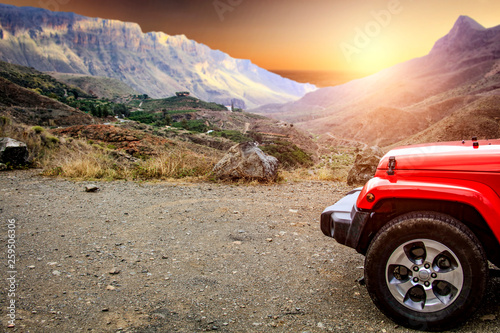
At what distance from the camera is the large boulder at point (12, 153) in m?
9.34

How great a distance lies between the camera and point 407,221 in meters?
2.34

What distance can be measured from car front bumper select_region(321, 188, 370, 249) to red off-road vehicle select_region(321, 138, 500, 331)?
53mm

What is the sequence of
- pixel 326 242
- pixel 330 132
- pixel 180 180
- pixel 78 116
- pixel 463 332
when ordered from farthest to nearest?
pixel 330 132
pixel 78 116
pixel 180 180
pixel 326 242
pixel 463 332

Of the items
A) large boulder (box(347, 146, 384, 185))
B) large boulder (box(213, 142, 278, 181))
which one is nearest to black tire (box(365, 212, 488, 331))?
large boulder (box(213, 142, 278, 181))

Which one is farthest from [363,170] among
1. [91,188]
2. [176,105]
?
[176,105]

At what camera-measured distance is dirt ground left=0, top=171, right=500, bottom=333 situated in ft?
8.32

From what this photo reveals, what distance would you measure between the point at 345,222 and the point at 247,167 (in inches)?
233

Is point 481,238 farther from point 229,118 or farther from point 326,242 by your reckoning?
point 229,118

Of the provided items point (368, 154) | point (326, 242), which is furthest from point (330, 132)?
point (326, 242)

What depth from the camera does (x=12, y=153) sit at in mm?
9469

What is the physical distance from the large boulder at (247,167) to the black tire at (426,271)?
611cm

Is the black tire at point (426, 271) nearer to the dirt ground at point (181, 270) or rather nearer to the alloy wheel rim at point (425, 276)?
the alloy wheel rim at point (425, 276)

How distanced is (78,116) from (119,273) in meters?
43.7

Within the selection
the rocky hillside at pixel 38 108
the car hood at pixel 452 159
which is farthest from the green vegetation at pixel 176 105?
the car hood at pixel 452 159
